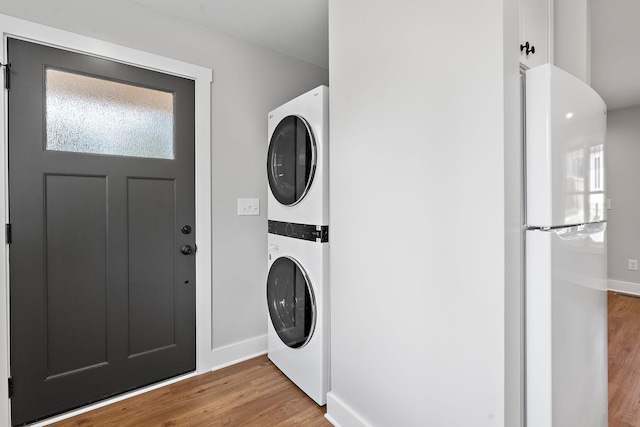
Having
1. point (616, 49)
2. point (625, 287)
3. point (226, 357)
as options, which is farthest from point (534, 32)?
point (625, 287)

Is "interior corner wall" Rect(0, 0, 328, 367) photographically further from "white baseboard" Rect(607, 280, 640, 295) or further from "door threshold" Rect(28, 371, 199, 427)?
"white baseboard" Rect(607, 280, 640, 295)

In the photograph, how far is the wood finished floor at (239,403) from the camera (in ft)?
Answer: 5.50

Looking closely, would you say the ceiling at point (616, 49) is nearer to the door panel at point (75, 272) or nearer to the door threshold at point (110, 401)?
the door panel at point (75, 272)

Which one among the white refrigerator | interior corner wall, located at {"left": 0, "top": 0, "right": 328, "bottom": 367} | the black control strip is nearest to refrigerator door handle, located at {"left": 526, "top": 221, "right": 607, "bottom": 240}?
the white refrigerator

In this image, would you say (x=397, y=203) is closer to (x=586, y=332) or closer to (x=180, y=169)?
(x=586, y=332)

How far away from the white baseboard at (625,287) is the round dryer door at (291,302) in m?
4.66

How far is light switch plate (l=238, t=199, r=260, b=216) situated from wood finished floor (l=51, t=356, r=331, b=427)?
113 cm

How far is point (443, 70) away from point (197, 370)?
7.48 ft

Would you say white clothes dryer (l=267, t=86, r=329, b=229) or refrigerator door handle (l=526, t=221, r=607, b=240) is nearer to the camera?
refrigerator door handle (l=526, t=221, r=607, b=240)

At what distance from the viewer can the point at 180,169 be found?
6.77 ft

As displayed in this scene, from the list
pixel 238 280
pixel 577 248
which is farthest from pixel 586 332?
pixel 238 280

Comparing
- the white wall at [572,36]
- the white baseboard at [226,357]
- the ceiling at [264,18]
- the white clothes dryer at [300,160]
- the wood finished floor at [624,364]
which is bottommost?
the wood finished floor at [624,364]

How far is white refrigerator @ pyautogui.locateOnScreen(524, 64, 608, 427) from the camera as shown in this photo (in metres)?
1.03

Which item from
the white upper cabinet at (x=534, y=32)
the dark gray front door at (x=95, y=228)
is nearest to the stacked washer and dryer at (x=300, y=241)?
the dark gray front door at (x=95, y=228)
